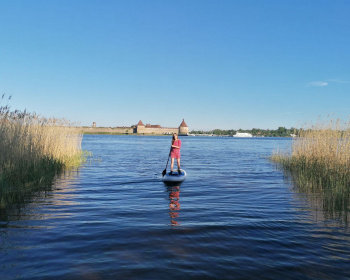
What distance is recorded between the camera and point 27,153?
11406mm

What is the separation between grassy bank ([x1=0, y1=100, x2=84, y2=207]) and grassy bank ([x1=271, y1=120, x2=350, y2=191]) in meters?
9.76

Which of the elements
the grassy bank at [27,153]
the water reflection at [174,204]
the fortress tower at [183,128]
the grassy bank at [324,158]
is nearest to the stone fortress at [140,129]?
the fortress tower at [183,128]

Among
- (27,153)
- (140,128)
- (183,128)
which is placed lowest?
(27,153)

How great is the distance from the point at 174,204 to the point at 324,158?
7.41 meters

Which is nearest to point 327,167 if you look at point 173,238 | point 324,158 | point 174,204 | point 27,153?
point 324,158

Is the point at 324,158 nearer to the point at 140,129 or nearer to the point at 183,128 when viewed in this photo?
the point at 140,129

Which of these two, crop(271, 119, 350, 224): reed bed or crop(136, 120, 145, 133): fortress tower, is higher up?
crop(136, 120, 145, 133): fortress tower

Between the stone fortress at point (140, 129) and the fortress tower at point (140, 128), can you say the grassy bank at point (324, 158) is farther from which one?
the fortress tower at point (140, 128)

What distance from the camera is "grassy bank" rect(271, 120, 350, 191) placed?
35.6 ft

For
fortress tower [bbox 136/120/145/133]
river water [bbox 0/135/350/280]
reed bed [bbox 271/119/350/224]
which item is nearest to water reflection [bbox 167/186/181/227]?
river water [bbox 0/135/350/280]

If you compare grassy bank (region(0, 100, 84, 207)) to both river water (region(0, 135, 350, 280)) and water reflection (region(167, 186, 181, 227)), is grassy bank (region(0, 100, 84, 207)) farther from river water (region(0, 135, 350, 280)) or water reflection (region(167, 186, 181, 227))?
water reflection (region(167, 186, 181, 227))

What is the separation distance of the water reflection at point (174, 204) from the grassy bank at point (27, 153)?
14.2 feet

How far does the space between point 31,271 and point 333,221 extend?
607cm

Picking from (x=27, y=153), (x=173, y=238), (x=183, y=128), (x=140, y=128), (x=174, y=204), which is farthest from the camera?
(x=183, y=128)
